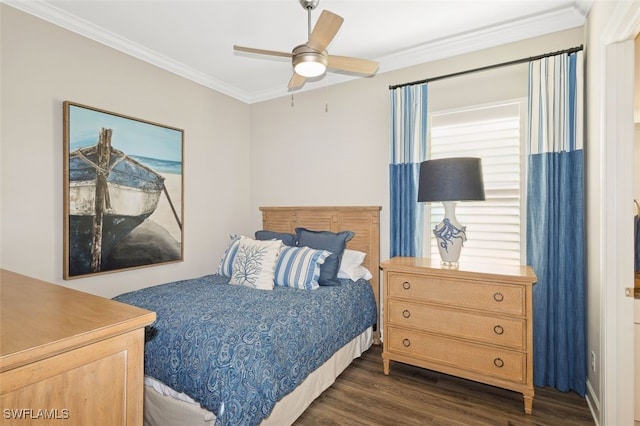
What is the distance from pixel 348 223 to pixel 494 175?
141 centimetres

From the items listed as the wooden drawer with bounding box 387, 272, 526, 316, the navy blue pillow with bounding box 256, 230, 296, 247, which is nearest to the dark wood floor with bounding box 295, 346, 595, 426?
the wooden drawer with bounding box 387, 272, 526, 316

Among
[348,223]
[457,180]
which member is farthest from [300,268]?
[457,180]

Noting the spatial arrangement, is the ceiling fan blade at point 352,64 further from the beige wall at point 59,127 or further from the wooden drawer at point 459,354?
the wooden drawer at point 459,354

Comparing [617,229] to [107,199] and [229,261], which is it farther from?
[107,199]

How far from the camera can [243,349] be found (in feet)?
5.26

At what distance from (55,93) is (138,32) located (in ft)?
2.67

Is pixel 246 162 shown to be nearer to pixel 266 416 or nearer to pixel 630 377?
pixel 266 416

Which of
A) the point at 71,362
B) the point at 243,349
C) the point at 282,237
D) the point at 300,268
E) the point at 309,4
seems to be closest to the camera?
the point at 71,362

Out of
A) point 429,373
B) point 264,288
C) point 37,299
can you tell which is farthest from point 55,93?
point 429,373

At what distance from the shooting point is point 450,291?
2.32 m

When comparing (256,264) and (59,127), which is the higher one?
(59,127)

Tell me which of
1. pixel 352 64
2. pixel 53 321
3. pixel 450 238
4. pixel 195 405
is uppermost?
pixel 352 64

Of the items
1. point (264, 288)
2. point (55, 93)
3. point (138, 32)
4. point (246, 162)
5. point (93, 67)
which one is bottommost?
point (264, 288)

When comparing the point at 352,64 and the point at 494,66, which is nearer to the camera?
the point at 352,64
